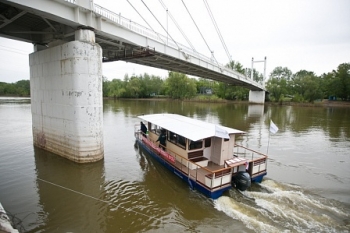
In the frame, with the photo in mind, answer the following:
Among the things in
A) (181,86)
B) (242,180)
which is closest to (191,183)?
(242,180)

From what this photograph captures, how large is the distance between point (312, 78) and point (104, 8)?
245ft

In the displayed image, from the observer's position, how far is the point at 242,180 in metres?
9.00

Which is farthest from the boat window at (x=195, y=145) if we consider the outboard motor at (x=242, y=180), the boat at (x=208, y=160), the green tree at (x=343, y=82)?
the green tree at (x=343, y=82)

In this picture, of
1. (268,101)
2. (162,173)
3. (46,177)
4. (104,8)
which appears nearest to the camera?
(46,177)

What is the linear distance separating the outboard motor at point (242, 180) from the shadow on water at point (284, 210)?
29 centimetres

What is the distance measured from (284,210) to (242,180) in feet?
6.28

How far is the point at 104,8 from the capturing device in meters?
13.4

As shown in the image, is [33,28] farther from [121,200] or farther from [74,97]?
[121,200]

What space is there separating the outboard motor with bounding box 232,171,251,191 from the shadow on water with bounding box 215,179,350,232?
29 centimetres

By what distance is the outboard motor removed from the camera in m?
8.93

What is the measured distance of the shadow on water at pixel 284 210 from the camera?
673 cm

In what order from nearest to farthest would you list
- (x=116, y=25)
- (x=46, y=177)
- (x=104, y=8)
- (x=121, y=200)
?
1. (x=121, y=200)
2. (x=46, y=177)
3. (x=104, y=8)
4. (x=116, y=25)

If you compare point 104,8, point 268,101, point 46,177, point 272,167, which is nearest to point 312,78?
point 268,101

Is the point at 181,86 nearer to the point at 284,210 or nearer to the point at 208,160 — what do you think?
A: the point at 208,160
